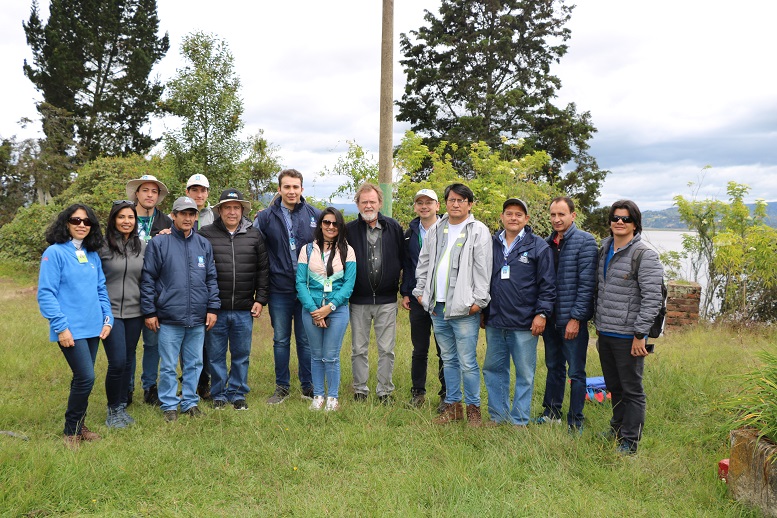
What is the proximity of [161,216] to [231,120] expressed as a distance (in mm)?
7451

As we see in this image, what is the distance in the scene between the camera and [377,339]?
5.39 meters

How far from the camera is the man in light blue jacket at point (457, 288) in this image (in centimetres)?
467

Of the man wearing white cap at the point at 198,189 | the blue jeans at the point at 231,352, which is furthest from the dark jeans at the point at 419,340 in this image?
the man wearing white cap at the point at 198,189

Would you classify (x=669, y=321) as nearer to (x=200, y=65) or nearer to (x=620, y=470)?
(x=620, y=470)

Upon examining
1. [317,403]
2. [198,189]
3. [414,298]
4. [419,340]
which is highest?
[198,189]

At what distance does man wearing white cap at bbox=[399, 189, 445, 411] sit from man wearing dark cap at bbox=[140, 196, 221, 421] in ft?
6.03

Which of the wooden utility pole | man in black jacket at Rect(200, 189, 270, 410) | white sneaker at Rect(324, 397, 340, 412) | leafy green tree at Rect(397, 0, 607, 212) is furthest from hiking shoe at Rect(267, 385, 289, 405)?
leafy green tree at Rect(397, 0, 607, 212)

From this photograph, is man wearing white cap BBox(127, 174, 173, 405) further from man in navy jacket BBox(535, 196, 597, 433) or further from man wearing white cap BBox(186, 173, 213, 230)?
man in navy jacket BBox(535, 196, 597, 433)

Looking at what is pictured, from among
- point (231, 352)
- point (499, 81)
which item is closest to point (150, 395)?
point (231, 352)

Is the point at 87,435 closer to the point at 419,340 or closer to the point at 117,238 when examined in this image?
the point at 117,238

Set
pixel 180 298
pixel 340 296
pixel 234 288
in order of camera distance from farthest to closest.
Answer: pixel 234 288 → pixel 340 296 → pixel 180 298

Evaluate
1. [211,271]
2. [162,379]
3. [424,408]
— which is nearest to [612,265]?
[424,408]

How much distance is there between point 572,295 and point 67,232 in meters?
4.12

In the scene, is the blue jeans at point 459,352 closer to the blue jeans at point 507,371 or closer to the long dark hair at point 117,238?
the blue jeans at point 507,371
